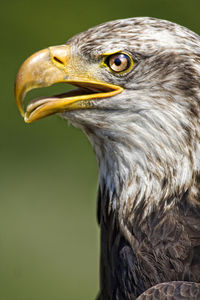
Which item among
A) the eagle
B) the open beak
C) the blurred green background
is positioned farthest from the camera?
the blurred green background

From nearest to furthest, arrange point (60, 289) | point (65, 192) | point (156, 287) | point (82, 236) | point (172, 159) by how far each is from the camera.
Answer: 1. point (156, 287)
2. point (172, 159)
3. point (60, 289)
4. point (82, 236)
5. point (65, 192)

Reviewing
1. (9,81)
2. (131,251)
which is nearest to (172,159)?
(131,251)

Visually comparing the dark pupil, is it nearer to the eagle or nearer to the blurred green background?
the eagle

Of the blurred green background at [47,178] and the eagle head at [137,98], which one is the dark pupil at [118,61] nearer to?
the eagle head at [137,98]

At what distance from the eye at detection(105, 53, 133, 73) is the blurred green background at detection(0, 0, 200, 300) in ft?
8.41

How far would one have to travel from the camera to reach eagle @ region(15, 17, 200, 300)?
306 cm

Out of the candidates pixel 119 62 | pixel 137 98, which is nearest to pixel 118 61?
pixel 119 62

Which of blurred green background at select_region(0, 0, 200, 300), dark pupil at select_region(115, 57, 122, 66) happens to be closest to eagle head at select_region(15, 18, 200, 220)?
dark pupil at select_region(115, 57, 122, 66)

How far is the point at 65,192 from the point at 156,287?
14.4 ft

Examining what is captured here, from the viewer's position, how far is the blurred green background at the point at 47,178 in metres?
6.26

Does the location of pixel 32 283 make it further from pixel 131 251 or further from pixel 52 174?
pixel 131 251

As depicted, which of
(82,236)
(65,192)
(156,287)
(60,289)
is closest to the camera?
(156,287)

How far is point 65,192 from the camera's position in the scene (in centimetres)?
725

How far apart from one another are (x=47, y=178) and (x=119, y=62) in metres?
4.42
